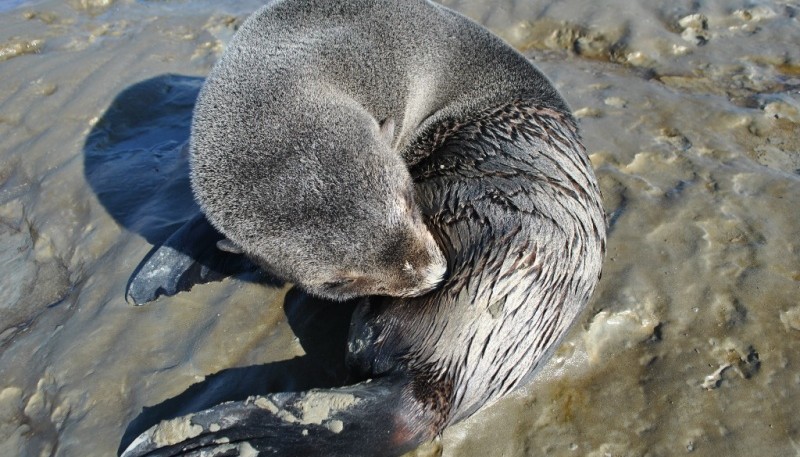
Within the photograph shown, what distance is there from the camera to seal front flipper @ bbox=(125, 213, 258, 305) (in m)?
3.75

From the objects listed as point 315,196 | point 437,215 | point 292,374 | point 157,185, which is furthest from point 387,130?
point 157,185

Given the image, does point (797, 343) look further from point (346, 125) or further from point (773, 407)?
point (346, 125)

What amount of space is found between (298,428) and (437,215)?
4.17ft

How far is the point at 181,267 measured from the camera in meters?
3.82

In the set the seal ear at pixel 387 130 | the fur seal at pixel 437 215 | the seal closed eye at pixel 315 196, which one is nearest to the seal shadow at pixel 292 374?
the fur seal at pixel 437 215

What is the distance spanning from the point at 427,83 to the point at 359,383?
1957mm

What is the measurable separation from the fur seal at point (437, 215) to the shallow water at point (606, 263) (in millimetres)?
329

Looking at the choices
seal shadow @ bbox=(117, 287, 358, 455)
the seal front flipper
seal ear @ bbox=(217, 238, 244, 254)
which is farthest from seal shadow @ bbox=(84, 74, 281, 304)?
seal ear @ bbox=(217, 238, 244, 254)

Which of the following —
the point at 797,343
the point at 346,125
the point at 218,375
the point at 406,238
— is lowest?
the point at 797,343

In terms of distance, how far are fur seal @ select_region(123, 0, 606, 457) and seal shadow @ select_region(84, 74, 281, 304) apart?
974 mm

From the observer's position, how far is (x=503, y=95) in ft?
12.9

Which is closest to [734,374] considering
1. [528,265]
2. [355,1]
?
[528,265]

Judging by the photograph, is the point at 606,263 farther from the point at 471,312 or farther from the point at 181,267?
the point at 181,267

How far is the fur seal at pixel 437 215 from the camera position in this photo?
265cm
